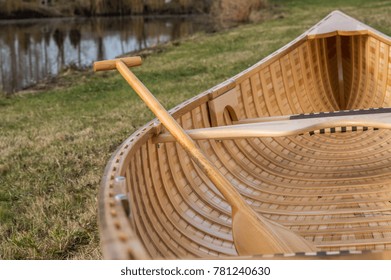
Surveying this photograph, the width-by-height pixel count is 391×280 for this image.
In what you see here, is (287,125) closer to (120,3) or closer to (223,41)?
(223,41)

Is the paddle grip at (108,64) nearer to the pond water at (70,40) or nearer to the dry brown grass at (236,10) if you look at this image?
the pond water at (70,40)

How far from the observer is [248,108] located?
4.56m

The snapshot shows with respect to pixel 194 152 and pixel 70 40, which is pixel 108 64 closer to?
pixel 194 152

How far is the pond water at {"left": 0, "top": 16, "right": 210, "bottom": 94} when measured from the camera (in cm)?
1448

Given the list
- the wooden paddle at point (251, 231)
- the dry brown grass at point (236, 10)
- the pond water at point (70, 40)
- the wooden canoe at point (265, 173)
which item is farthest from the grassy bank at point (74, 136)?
the dry brown grass at point (236, 10)

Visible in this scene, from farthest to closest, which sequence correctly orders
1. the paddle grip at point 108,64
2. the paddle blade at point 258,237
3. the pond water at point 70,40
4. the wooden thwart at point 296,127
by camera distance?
the pond water at point 70,40 → the paddle grip at point 108,64 → the wooden thwart at point 296,127 → the paddle blade at point 258,237

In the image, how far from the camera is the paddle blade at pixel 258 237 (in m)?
2.31

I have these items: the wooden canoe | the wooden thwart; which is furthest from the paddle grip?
the wooden thwart

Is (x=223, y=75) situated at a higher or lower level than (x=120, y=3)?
lower

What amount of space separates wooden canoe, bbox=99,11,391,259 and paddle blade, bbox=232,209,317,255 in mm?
292

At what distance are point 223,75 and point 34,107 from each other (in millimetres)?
3685

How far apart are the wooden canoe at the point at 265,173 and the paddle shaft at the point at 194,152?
6.5 inches
